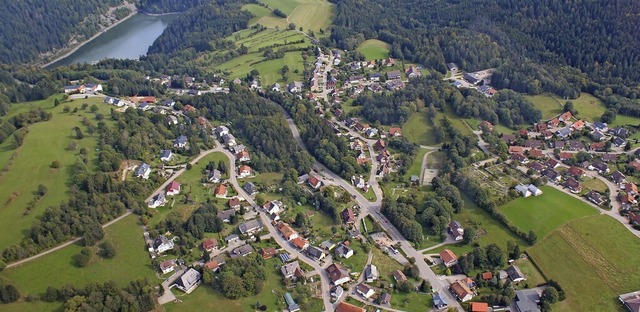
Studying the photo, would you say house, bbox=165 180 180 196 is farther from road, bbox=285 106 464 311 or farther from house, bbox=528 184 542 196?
house, bbox=528 184 542 196

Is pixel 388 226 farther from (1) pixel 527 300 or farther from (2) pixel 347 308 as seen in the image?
(1) pixel 527 300

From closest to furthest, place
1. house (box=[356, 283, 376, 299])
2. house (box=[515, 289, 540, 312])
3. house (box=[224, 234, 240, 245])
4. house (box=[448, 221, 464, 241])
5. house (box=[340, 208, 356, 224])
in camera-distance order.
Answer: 1. house (box=[515, 289, 540, 312])
2. house (box=[356, 283, 376, 299])
3. house (box=[224, 234, 240, 245])
4. house (box=[448, 221, 464, 241])
5. house (box=[340, 208, 356, 224])

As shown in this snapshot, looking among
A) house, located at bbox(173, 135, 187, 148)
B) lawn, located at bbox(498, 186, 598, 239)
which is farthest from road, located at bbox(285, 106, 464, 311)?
house, located at bbox(173, 135, 187, 148)

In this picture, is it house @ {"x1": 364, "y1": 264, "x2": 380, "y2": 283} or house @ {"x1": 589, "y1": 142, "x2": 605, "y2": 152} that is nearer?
house @ {"x1": 364, "y1": 264, "x2": 380, "y2": 283}

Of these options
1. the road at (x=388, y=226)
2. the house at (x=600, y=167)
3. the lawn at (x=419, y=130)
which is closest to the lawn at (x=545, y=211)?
the house at (x=600, y=167)

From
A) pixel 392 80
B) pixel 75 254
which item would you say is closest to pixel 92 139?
pixel 75 254

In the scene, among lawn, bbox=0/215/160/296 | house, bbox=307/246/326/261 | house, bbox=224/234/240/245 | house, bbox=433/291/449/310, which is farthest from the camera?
house, bbox=224/234/240/245

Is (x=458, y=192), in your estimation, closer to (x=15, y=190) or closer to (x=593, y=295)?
(x=593, y=295)
